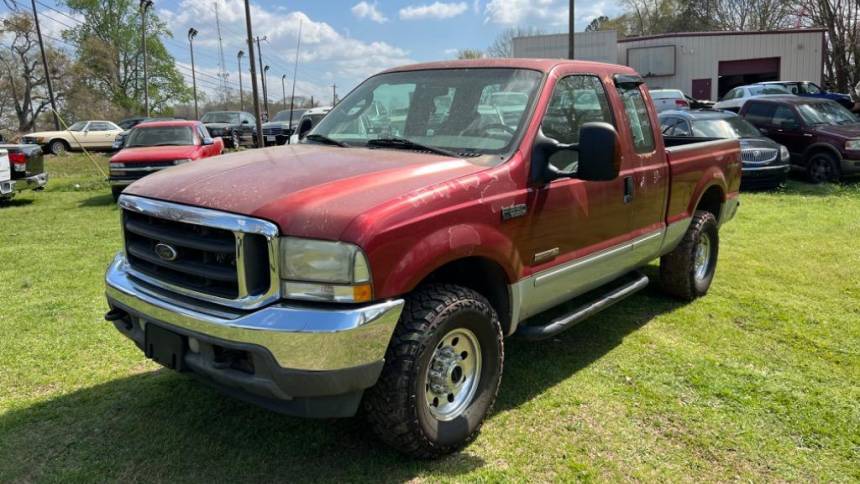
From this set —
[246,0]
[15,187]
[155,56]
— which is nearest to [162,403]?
[15,187]

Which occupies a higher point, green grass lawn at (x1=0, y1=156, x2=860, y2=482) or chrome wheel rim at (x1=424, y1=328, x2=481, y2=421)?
chrome wheel rim at (x1=424, y1=328, x2=481, y2=421)

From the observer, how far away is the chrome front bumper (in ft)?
8.60

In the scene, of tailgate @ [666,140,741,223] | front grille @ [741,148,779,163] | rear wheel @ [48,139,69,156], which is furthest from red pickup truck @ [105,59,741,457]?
rear wheel @ [48,139,69,156]

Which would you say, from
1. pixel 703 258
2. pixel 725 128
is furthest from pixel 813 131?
pixel 703 258

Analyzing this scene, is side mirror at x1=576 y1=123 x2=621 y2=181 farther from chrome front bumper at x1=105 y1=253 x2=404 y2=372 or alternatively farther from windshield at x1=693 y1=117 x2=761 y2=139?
windshield at x1=693 y1=117 x2=761 y2=139

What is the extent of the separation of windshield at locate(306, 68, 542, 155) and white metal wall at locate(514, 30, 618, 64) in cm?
3273

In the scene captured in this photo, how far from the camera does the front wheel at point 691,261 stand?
5.55m

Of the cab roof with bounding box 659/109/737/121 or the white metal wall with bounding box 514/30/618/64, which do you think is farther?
the white metal wall with bounding box 514/30/618/64

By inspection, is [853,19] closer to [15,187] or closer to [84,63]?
[15,187]

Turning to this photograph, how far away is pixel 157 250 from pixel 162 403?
120 centimetres

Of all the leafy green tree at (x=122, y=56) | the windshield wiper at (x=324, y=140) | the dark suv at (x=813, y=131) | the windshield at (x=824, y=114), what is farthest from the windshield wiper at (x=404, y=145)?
the leafy green tree at (x=122, y=56)

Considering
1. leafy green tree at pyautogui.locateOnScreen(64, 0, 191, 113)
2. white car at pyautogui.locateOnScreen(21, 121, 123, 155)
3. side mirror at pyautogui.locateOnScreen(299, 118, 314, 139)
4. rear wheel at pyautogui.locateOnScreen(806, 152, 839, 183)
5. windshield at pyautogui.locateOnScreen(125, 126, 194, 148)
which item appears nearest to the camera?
side mirror at pyautogui.locateOnScreen(299, 118, 314, 139)

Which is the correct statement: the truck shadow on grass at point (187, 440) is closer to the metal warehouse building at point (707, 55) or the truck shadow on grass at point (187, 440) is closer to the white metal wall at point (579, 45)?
the white metal wall at point (579, 45)

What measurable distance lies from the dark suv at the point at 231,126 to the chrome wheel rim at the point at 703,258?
18.7 meters
